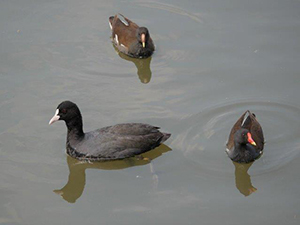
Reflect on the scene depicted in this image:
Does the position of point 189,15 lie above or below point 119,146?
above

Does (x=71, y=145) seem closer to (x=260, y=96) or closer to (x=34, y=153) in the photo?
(x=34, y=153)

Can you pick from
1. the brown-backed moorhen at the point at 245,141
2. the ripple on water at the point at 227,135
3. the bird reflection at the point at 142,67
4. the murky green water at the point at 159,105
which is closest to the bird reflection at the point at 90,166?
the murky green water at the point at 159,105

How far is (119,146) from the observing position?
893cm

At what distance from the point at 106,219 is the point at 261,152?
8.14 feet

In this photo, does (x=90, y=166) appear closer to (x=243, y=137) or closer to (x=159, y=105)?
(x=159, y=105)

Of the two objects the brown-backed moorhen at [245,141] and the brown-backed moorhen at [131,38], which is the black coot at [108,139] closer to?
the brown-backed moorhen at [245,141]

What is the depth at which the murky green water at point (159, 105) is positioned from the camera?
816 cm

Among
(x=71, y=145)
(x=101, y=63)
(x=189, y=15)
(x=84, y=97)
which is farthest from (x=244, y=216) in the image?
(x=189, y=15)

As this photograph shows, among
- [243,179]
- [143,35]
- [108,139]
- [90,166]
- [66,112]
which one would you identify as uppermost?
[143,35]

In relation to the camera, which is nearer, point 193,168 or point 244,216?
point 244,216

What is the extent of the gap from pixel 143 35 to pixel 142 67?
0.58 metres

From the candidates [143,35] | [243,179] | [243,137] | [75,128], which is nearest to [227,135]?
[243,137]

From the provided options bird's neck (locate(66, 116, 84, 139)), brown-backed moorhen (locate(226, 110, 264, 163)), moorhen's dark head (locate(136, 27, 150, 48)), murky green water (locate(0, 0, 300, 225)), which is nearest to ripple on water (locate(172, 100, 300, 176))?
murky green water (locate(0, 0, 300, 225))

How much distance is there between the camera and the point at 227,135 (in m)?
9.30
